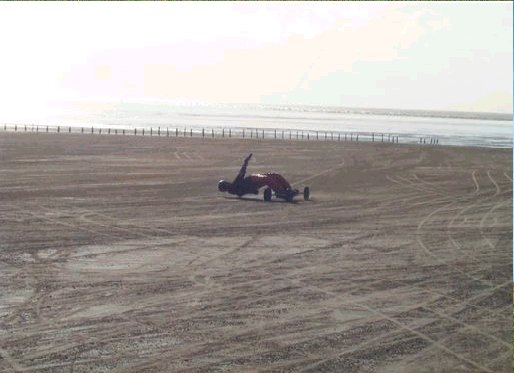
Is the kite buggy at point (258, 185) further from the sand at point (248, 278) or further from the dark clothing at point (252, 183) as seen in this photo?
the sand at point (248, 278)

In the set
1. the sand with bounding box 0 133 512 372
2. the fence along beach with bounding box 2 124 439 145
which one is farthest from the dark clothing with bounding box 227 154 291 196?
the fence along beach with bounding box 2 124 439 145

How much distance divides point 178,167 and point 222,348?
34850 millimetres

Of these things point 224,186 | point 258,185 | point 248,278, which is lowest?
point 248,278

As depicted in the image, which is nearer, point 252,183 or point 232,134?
point 252,183

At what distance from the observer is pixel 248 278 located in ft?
60.4

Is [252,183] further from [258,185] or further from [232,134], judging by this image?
[232,134]

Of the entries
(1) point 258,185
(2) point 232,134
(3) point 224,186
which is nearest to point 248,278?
(1) point 258,185

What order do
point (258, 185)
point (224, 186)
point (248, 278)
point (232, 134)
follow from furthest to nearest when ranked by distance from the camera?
1. point (232, 134)
2. point (224, 186)
3. point (258, 185)
4. point (248, 278)

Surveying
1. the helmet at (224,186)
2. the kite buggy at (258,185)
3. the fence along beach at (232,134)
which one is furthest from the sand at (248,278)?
the fence along beach at (232,134)

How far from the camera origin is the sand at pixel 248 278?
1334 centimetres

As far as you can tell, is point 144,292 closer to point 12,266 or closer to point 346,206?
point 12,266

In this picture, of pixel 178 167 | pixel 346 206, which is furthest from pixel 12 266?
pixel 178 167

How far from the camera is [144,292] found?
16.9 meters

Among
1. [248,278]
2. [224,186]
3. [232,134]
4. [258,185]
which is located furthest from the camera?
[232,134]
